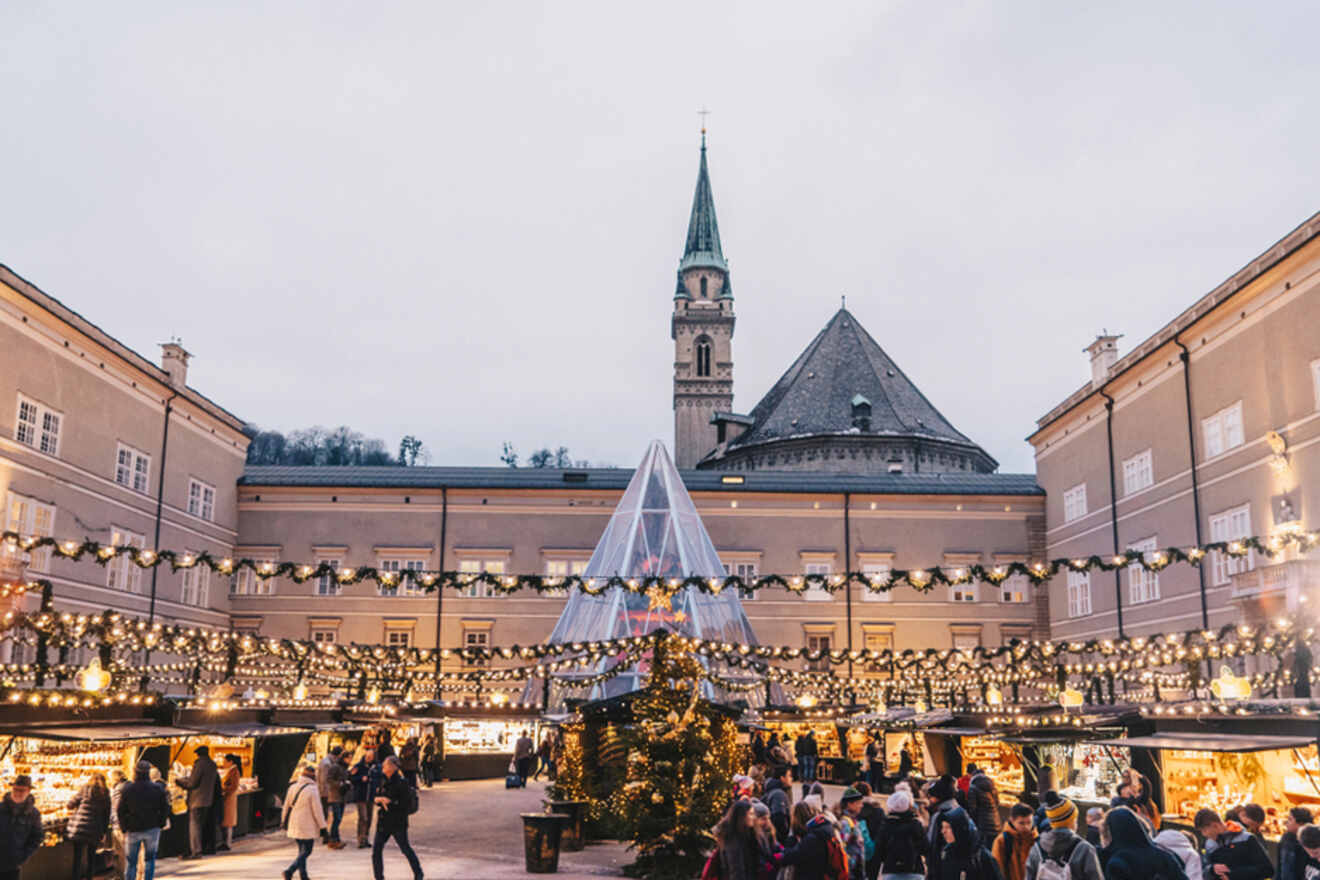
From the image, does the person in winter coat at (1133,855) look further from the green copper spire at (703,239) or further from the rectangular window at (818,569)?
the green copper spire at (703,239)

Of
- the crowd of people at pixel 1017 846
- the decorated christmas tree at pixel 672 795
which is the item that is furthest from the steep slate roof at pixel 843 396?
the crowd of people at pixel 1017 846

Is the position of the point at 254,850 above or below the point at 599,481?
below

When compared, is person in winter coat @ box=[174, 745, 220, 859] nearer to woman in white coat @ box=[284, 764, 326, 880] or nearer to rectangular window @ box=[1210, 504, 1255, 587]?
woman in white coat @ box=[284, 764, 326, 880]

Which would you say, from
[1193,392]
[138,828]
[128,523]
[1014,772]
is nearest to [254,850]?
[138,828]

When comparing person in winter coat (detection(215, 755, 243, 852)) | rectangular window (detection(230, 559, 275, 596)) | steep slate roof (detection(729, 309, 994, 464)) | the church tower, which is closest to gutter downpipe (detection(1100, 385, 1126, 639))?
steep slate roof (detection(729, 309, 994, 464))

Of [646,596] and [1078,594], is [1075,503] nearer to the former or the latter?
[1078,594]

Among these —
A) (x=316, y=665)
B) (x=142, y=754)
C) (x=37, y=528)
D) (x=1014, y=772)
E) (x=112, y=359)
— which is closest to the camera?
(x=142, y=754)

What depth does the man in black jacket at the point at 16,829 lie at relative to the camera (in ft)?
38.1

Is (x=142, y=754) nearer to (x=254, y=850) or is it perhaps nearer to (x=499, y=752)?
(x=254, y=850)

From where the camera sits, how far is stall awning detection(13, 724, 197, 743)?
46.4 feet

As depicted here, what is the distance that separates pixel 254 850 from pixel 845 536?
107 feet

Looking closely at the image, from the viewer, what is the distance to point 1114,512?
133 feet

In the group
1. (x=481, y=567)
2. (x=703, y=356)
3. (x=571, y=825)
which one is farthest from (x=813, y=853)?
(x=703, y=356)

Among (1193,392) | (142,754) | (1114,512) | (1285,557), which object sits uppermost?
(1193,392)
